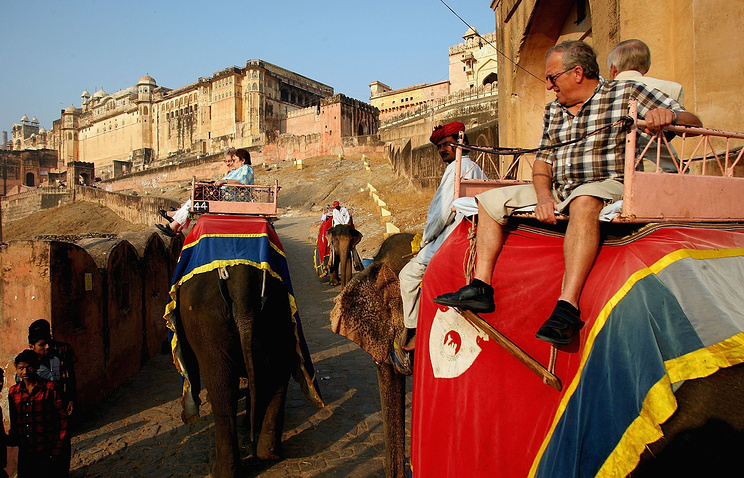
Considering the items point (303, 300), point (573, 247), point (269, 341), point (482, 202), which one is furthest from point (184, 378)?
point (303, 300)

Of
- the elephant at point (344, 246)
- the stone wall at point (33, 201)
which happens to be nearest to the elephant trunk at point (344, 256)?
the elephant at point (344, 246)

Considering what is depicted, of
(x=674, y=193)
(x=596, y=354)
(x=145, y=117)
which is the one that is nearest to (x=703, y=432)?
(x=596, y=354)

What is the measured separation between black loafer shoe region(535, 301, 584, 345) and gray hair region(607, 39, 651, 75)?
1.77 meters

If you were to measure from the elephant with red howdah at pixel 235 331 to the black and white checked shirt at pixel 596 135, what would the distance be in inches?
114

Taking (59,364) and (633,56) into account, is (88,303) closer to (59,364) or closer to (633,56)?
(59,364)

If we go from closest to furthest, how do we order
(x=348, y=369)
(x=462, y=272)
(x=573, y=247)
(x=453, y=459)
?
(x=573, y=247) → (x=453, y=459) → (x=462, y=272) → (x=348, y=369)

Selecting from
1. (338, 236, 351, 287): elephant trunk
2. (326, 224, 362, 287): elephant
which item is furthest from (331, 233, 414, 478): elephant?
(338, 236, 351, 287): elephant trunk

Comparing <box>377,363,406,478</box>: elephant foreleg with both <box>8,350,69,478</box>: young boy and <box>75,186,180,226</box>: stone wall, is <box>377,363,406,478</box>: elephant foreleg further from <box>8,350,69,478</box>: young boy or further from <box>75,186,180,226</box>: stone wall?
<box>75,186,180,226</box>: stone wall

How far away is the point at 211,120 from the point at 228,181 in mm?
68709

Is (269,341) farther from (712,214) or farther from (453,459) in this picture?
(712,214)

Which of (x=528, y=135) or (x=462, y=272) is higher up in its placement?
(x=528, y=135)

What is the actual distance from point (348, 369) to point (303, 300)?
535 centimetres

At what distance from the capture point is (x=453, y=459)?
2.73 metres

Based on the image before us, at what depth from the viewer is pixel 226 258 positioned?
4.57 m
